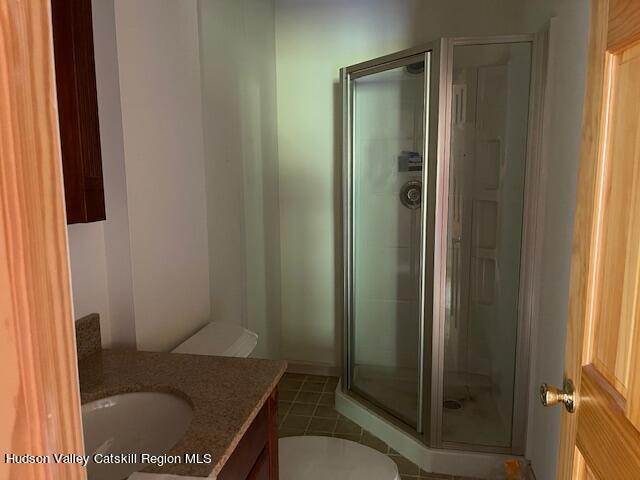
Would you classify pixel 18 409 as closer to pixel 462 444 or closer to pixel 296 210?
pixel 462 444

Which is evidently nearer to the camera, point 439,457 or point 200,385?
point 200,385

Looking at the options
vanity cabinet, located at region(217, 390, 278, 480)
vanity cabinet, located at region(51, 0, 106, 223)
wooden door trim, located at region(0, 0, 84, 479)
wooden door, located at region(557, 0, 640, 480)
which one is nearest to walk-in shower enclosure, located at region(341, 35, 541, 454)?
vanity cabinet, located at region(217, 390, 278, 480)

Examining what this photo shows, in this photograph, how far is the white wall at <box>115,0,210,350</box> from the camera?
147cm

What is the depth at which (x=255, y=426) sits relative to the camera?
118 centimetres

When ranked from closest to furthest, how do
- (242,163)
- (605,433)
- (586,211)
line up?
(605,433)
(586,211)
(242,163)

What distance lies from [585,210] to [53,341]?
858 millimetres

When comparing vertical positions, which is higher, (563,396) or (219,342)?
(563,396)

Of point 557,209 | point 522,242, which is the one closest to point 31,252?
point 557,209

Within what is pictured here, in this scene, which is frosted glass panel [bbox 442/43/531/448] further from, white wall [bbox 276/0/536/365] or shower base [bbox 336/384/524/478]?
white wall [bbox 276/0/536/365]

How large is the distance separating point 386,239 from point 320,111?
37.9 inches

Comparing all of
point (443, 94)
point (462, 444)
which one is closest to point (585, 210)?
point (443, 94)

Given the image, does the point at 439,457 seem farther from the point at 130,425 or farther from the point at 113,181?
the point at 113,181

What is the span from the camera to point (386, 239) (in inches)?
110

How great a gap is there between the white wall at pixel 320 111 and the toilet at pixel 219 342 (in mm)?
1476
